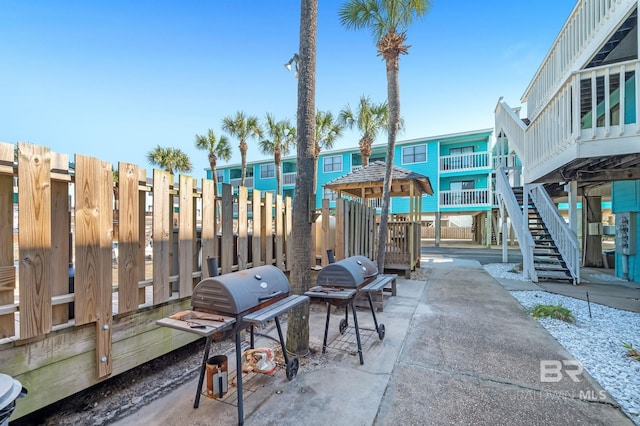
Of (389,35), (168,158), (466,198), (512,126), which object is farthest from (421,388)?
(168,158)

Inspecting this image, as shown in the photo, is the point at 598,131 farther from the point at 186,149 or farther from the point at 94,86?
the point at 186,149

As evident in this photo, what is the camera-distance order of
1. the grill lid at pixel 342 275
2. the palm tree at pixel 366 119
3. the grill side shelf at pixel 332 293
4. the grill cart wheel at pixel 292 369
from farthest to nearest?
the palm tree at pixel 366 119 < the grill lid at pixel 342 275 < the grill side shelf at pixel 332 293 < the grill cart wheel at pixel 292 369

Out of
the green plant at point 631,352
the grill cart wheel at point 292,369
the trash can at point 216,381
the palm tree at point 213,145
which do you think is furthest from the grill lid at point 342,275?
the palm tree at point 213,145

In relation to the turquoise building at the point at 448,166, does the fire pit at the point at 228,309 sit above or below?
below

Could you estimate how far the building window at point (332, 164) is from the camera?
22297 mm

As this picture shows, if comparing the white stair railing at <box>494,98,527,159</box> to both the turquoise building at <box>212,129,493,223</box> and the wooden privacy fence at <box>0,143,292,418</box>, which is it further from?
the wooden privacy fence at <box>0,143,292,418</box>

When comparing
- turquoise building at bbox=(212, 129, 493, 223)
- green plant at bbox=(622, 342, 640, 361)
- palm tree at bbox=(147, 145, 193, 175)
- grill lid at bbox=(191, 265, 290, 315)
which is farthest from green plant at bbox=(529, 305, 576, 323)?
palm tree at bbox=(147, 145, 193, 175)

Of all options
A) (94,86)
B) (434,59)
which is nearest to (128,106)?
(94,86)

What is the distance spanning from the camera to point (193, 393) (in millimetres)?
2477

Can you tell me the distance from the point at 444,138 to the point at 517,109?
8948 mm

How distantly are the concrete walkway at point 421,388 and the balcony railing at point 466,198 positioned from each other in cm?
1584

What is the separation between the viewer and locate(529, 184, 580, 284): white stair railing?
6887 mm

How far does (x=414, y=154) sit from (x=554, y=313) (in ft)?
57.0

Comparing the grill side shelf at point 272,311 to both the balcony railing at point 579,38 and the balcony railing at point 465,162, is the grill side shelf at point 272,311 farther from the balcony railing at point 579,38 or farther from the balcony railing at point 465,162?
the balcony railing at point 465,162
